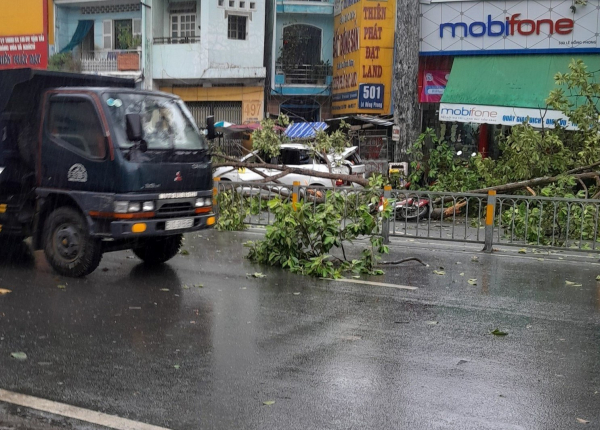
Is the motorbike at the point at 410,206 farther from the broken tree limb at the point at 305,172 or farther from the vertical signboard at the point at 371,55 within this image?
the vertical signboard at the point at 371,55

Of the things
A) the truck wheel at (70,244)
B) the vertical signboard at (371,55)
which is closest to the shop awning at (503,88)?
the vertical signboard at (371,55)

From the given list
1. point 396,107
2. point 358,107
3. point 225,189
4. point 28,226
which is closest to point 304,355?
point 28,226

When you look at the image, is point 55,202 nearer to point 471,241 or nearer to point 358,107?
point 471,241

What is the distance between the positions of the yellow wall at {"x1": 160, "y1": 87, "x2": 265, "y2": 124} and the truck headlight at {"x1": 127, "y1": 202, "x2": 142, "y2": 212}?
2214cm

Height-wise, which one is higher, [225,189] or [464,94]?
[464,94]

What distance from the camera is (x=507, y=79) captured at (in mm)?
22812

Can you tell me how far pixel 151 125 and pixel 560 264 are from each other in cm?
641

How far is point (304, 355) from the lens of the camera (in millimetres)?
6160

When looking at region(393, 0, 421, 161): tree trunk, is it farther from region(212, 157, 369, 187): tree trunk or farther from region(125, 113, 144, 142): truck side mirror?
region(125, 113, 144, 142): truck side mirror

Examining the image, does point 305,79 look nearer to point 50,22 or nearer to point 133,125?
point 50,22

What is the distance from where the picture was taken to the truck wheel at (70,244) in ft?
29.8

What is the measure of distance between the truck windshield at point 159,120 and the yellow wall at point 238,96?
20984mm

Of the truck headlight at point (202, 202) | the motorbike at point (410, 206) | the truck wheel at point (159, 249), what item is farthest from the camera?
the motorbike at point (410, 206)

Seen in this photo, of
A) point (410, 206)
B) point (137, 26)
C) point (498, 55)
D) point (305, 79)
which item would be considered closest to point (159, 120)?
point (410, 206)
